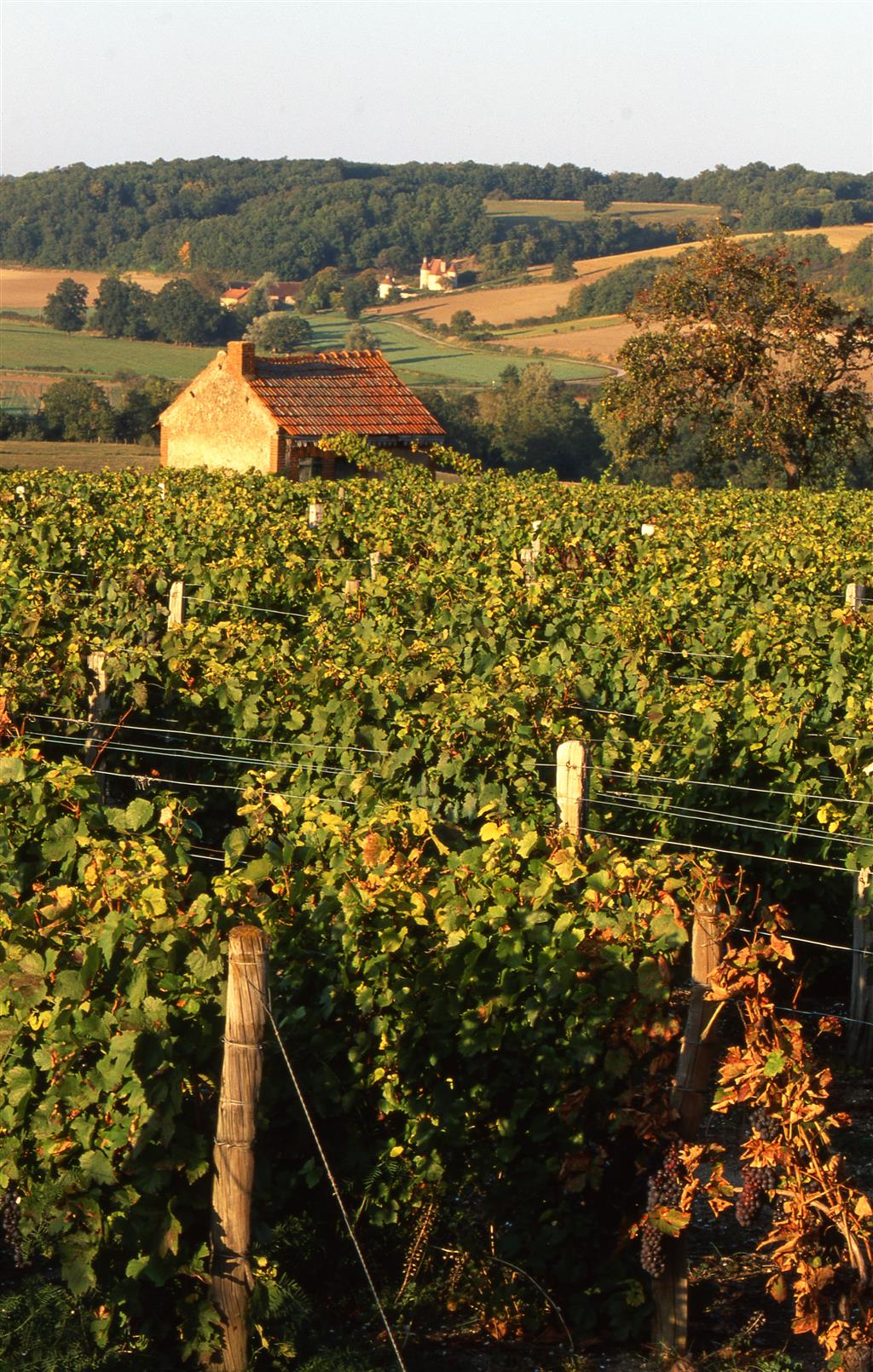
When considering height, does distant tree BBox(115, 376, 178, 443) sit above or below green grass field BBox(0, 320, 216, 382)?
below

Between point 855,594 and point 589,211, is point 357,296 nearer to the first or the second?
point 589,211

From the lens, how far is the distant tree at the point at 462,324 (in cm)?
9806

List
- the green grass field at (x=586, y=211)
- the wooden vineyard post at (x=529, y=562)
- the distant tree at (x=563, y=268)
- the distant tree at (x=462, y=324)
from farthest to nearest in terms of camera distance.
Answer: the green grass field at (x=586, y=211) → the distant tree at (x=563, y=268) → the distant tree at (x=462, y=324) → the wooden vineyard post at (x=529, y=562)

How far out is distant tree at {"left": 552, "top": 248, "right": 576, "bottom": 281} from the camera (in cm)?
11019

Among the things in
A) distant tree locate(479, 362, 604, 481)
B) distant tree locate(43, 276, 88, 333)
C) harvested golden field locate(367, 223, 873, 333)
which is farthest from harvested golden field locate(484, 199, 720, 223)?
distant tree locate(479, 362, 604, 481)

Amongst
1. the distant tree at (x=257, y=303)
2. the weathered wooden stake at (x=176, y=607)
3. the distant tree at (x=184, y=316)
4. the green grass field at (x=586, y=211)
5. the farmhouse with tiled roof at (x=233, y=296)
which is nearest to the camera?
the weathered wooden stake at (x=176, y=607)

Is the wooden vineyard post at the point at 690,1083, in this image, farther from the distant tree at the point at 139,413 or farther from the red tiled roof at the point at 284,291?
the red tiled roof at the point at 284,291

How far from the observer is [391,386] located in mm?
36938

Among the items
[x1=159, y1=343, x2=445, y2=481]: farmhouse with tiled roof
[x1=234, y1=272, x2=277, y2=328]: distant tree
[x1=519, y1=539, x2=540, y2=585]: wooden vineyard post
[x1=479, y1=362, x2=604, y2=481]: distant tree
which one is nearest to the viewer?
[x1=519, y1=539, x2=540, y2=585]: wooden vineyard post

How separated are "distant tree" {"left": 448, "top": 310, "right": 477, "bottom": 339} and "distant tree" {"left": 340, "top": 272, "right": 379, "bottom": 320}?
9724mm

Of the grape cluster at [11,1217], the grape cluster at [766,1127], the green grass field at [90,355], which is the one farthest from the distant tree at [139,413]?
the grape cluster at [766,1127]

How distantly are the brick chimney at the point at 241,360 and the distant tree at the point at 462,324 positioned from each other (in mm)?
64430

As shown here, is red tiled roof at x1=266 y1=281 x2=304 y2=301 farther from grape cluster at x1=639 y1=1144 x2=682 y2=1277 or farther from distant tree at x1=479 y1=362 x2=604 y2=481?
grape cluster at x1=639 y1=1144 x2=682 y2=1277

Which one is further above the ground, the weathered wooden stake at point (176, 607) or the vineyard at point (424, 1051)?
the weathered wooden stake at point (176, 607)
